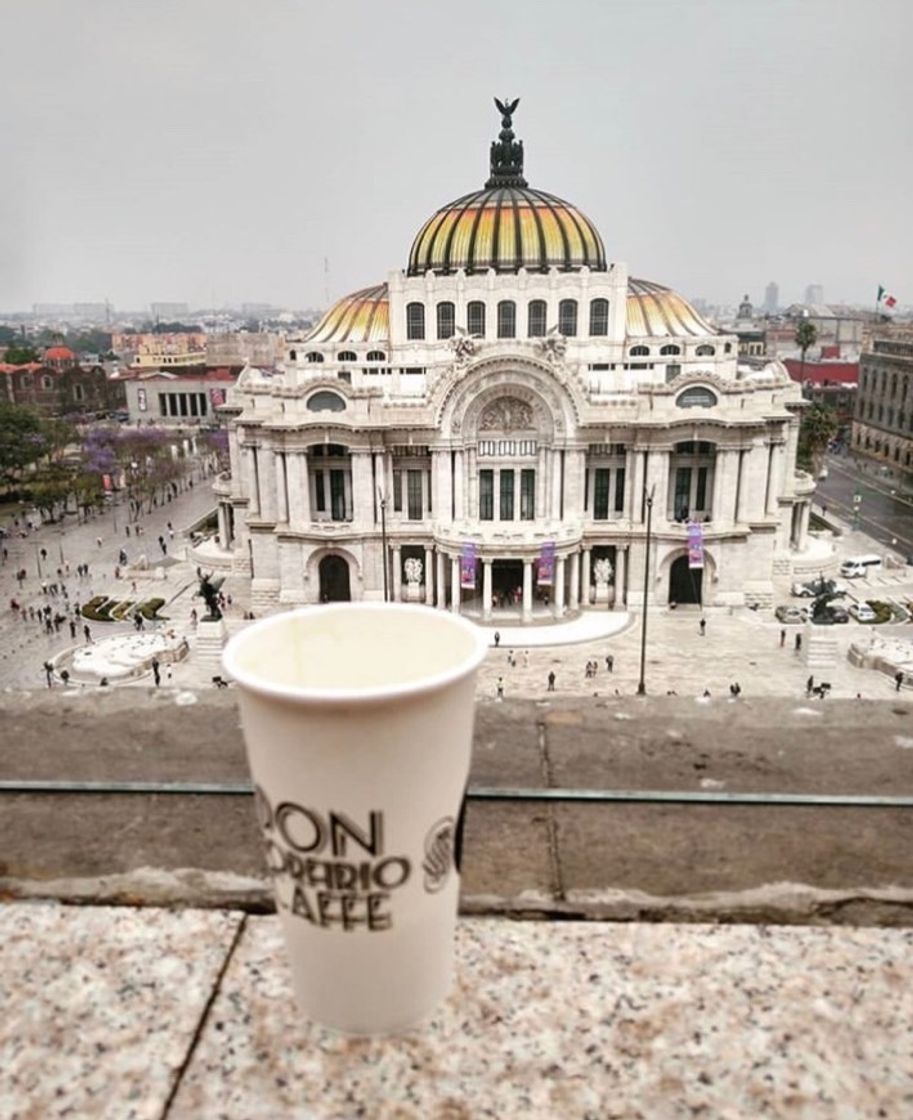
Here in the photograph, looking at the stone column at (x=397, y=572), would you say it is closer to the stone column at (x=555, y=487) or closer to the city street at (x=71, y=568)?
the stone column at (x=555, y=487)

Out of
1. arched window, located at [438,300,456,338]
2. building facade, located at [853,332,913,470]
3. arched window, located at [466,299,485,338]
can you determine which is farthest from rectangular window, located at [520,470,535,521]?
building facade, located at [853,332,913,470]

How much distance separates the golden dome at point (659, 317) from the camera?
42.0 meters

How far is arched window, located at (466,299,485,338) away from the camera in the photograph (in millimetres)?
40312

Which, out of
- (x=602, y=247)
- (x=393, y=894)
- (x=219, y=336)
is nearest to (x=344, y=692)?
(x=393, y=894)

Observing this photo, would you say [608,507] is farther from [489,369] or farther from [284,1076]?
[284,1076]

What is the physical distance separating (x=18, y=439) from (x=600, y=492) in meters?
40.2

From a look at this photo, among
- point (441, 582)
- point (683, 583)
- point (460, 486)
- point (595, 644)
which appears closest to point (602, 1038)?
point (595, 644)

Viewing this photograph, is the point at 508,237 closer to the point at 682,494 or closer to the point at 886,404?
the point at 682,494

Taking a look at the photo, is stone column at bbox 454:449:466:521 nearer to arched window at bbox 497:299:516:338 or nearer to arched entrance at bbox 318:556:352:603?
arched entrance at bbox 318:556:352:603

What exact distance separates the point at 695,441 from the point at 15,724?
33716 mm

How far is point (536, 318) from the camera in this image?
132 ft

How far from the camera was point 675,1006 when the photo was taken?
264cm

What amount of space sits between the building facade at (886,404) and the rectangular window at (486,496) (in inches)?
1796

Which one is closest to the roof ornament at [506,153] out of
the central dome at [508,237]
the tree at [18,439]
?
the central dome at [508,237]
